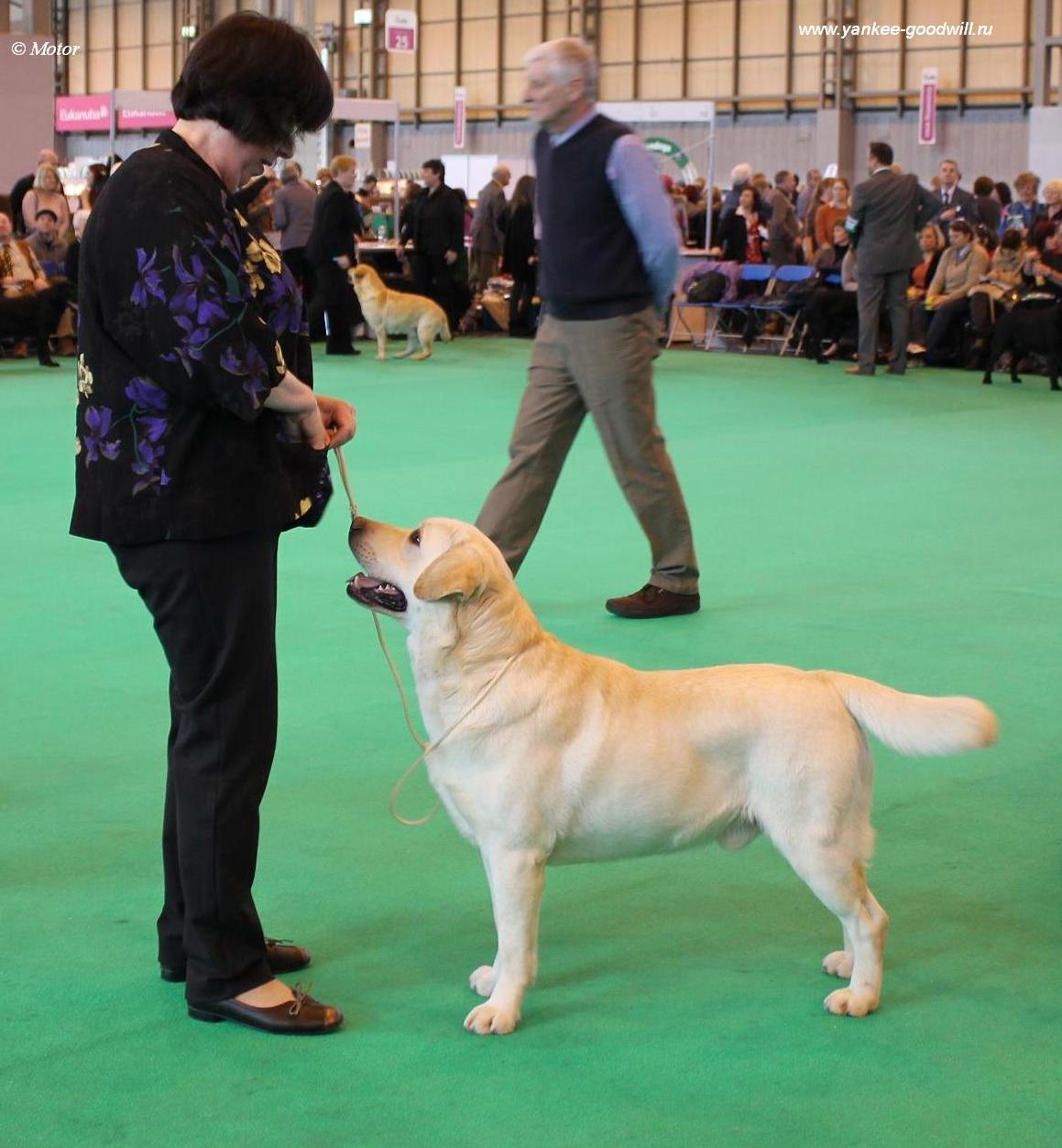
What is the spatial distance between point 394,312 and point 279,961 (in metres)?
13.1

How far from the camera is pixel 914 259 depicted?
13852 mm

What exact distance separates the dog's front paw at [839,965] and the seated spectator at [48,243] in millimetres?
13986

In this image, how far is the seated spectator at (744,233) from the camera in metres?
17.4

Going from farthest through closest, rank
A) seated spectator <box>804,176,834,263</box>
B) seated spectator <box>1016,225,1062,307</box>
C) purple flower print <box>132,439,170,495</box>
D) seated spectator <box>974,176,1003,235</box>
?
seated spectator <box>804,176,834,263</box> → seated spectator <box>974,176,1003,235</box> → seated spectator <box>1016,225,1062,307</box> → purple flower print <box>132,439,170,495</box>

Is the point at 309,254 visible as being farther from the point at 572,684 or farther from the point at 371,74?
the point at 371,74

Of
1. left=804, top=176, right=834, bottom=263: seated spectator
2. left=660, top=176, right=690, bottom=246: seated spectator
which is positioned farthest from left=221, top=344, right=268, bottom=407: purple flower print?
left=660, top=176, right=690, bottom=246: seated spectator

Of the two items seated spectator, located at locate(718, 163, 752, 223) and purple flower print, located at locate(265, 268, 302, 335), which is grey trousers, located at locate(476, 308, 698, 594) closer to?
purple flower print, located at locate(265, 268, 302, 335)

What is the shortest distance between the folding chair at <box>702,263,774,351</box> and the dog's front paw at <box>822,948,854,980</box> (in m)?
14.4

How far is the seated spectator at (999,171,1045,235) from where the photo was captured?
16.6 meters

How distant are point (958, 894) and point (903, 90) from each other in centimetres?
3021

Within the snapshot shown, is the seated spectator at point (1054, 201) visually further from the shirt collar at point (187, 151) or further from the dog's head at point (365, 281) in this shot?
the shirt collar at point (187, 151)

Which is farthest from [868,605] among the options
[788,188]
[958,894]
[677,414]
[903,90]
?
[903,90]

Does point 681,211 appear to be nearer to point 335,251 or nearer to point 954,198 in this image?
point 954,198

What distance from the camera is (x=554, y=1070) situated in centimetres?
261
